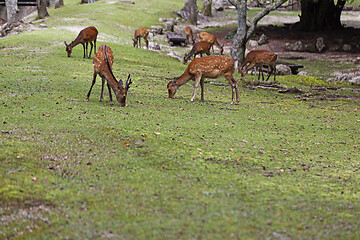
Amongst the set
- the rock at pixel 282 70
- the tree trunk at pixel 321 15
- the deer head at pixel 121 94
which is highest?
the tree trunk at pixel 321 15

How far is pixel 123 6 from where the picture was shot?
37812 millimetres

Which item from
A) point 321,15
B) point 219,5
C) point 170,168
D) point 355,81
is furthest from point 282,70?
point 219,5

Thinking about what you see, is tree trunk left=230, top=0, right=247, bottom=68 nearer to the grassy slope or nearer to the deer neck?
the deer neck

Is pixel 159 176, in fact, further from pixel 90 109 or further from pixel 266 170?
pixel 90 109

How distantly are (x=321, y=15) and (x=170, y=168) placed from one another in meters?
28.3

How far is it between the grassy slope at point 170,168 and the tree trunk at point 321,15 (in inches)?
817

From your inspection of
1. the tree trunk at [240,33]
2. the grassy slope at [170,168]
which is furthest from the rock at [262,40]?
the grassy slope at [170,168]

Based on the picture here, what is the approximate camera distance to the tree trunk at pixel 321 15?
3006 cm

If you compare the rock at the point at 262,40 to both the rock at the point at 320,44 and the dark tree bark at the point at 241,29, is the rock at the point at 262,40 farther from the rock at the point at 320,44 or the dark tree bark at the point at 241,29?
the dark tree bark at the point at 241,29

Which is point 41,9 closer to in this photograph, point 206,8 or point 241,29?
point 206,8

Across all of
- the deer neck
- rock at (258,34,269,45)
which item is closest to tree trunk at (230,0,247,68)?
the deer neck

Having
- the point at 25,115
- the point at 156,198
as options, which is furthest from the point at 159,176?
the point at 25,115

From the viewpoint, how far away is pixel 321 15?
3025cm

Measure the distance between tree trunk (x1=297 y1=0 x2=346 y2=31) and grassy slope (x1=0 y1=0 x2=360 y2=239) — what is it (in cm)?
2076
